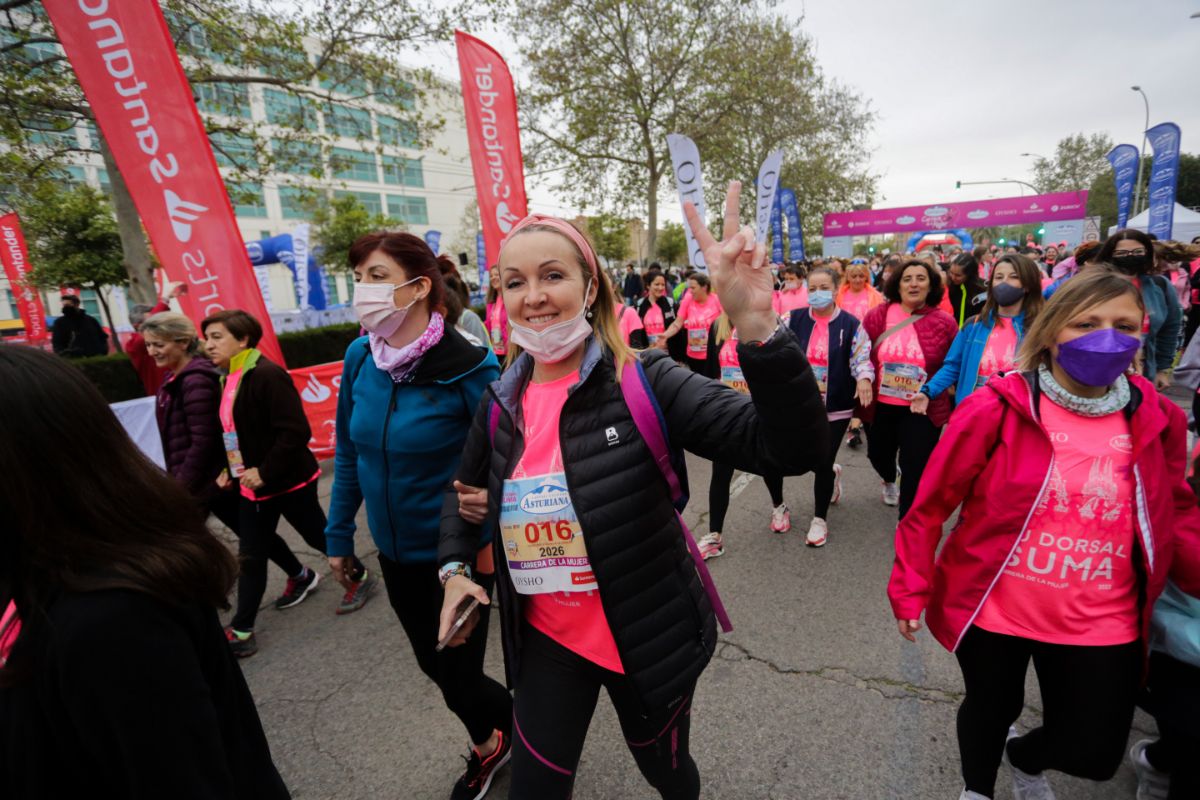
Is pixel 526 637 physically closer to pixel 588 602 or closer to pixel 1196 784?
pixel 588 602

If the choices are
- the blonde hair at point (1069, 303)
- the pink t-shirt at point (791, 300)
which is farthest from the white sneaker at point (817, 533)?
the pink t-shirt at point (791, 300)

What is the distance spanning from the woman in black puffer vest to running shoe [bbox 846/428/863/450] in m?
5.53

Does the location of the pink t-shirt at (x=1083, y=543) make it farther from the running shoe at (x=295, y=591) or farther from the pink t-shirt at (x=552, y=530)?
the running shoe at (x=295, y=591)

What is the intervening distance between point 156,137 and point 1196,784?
20.2ft

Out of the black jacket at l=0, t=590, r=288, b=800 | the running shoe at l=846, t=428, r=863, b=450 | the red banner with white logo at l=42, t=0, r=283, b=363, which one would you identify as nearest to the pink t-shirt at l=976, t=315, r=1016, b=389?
the running shoe at l=846, t=428, r=863, b=450

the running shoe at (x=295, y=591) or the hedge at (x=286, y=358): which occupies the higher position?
the hedge at (x=286, y=358)

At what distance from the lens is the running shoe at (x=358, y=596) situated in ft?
12.4

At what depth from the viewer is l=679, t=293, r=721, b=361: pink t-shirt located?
6920 mm

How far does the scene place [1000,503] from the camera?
1.77m

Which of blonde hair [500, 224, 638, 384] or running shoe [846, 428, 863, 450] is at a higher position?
blonde hair [500, 224, 638, 384]

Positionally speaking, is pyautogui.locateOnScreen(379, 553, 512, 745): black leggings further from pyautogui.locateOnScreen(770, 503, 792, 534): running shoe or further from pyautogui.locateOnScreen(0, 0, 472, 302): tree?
pyautogui.locateOnScreen(0, 0, 472, 302): tree

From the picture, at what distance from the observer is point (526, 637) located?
1.68 m

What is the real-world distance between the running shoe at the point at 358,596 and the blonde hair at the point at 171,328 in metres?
1.76

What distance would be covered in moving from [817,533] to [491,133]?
5.12 meters
